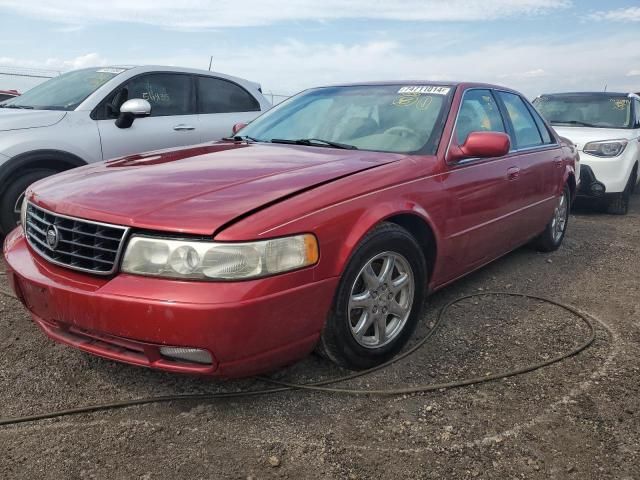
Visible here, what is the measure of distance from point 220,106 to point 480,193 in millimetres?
3522

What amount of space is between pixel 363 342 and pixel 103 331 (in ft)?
3.89

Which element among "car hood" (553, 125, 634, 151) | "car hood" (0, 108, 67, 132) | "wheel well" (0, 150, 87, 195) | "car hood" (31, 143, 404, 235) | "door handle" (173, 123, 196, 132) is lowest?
"car hood" (553, 125, 634, 151)

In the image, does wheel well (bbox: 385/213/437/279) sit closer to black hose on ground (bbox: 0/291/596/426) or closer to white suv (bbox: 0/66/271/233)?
black hose on ground (bbox: 0/291/596/426)

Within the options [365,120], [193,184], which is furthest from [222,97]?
[193,184]

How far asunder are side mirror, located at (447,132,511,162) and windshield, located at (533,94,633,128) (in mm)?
4959

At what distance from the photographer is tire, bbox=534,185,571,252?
16.0 feet

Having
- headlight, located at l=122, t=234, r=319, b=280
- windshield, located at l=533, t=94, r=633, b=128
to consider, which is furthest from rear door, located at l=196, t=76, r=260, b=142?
windshield, located at l=533, t=94, r=633, b=128

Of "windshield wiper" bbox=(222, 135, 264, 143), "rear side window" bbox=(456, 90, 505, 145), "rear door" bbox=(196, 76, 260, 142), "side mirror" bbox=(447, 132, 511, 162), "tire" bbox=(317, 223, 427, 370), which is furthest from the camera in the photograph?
"rear door" bbox=(196, 76, 260, 142)

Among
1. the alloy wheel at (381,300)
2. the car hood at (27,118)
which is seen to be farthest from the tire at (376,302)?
the car hood at (27,118)

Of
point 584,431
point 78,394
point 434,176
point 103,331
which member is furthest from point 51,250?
point 584,431

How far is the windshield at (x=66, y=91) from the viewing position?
4902 millimetres

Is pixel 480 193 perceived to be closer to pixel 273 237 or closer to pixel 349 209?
pixel 349 209

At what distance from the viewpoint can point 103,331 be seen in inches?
84.1

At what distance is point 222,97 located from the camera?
602 cm
